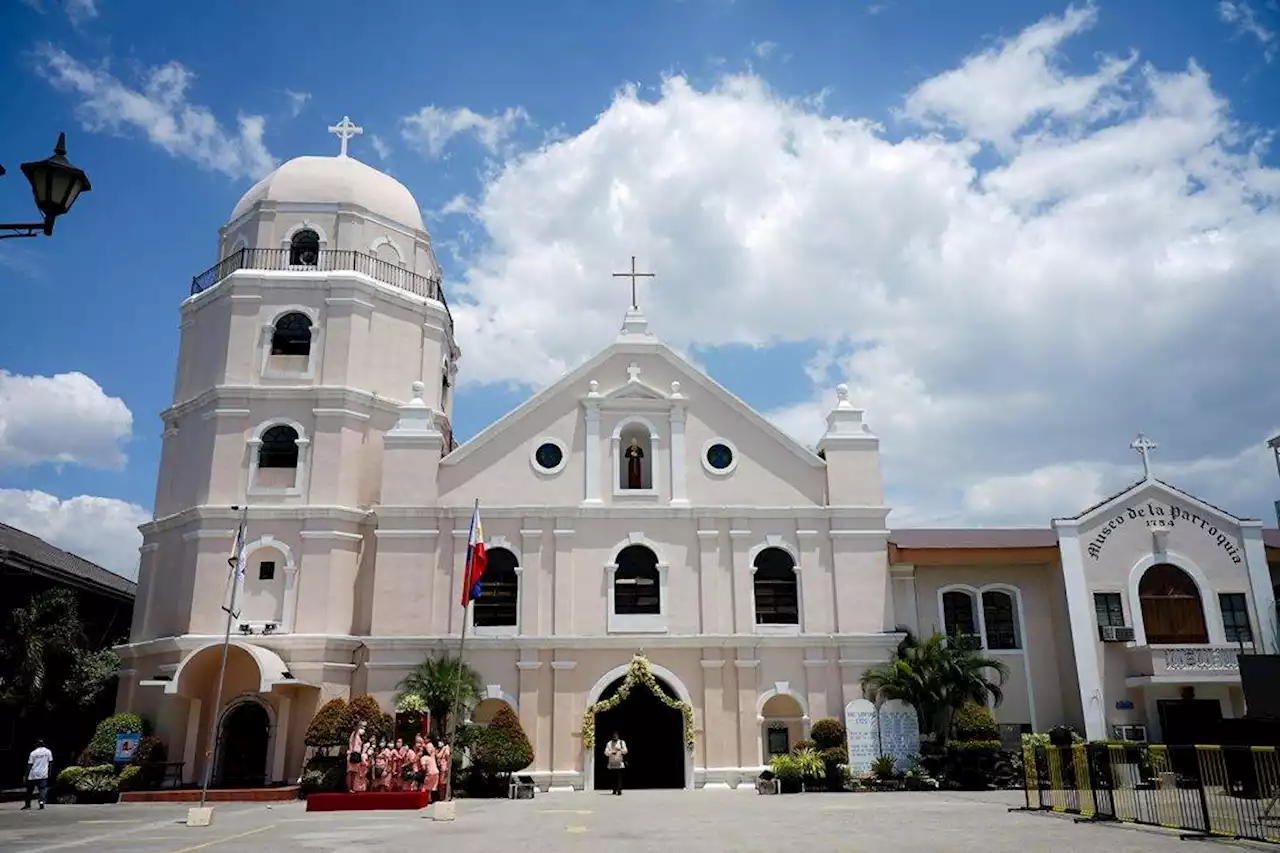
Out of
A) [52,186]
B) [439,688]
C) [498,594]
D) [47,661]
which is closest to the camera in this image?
[52,186]

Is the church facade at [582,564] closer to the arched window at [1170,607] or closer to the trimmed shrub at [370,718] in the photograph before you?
the arched window at [1170,607]

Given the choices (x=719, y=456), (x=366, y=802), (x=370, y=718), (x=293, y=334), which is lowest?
(x=366, y=802)

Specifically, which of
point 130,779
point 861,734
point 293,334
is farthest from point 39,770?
point 861,734

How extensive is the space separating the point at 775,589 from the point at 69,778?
61.1 feet

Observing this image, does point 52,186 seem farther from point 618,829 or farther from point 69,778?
point 69,778

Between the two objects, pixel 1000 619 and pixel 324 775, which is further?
pixel 1000 619

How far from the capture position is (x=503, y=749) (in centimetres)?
2483

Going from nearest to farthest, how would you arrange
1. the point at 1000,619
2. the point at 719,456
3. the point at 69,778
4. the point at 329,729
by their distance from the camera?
1. the point at 329,729
2. the point at 69,778
3. the point at 719,456
4. the point at 1000,619

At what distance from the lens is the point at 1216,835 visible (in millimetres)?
13812

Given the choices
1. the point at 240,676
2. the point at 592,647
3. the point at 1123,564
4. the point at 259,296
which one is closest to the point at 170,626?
the point at 240,676

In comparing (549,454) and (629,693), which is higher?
(549,454)

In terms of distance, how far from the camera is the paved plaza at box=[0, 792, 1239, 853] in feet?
44.8

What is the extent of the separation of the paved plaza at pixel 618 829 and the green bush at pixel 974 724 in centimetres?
270

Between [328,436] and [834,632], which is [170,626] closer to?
[328,436]
